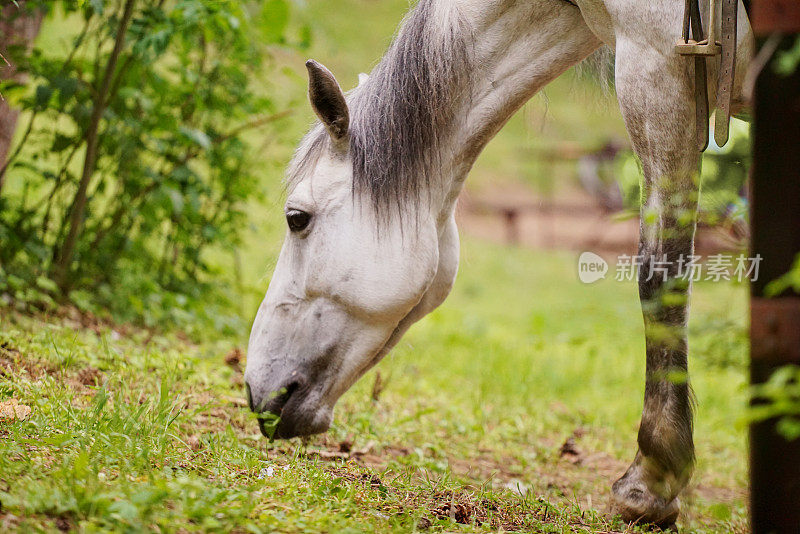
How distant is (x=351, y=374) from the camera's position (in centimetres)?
258

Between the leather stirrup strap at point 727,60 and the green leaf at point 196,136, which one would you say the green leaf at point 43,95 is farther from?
the leather stirrup strap at point 727,60

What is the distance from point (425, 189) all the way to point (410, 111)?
27 cm

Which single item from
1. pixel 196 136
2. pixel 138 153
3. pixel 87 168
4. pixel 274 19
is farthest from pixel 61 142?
pixel 274 19

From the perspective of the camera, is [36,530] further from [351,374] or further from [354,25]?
[354,25]

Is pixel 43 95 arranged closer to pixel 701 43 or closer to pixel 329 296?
pixel 329 296

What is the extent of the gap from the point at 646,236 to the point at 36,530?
1874 mm

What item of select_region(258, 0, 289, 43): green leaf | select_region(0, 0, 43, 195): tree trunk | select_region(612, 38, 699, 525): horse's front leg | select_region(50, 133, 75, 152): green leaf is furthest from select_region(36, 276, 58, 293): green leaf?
select_region(612, 38, 699, 525): horse's front leg

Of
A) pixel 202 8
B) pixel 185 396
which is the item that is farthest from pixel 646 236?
pixel 202 8

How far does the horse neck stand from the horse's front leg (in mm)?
317

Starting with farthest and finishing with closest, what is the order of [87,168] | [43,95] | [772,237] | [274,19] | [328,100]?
[274,19]
[87,168]
[43,95]
[328,100]
[772,237]

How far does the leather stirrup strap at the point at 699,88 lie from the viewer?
85.0 inches

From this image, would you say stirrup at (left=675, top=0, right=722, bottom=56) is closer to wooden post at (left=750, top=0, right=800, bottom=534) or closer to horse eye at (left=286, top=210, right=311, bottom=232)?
wooden post at (left=750, top=0, right=800, bottom=534)

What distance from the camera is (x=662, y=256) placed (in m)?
2.34

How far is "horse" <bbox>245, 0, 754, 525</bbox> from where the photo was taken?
2297 mm
